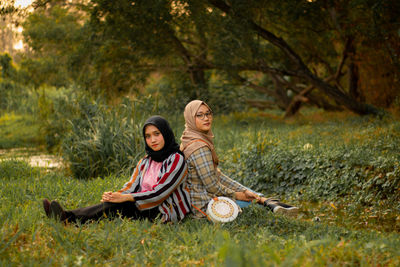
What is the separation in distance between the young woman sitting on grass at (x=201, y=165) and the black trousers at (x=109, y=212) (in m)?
0.46

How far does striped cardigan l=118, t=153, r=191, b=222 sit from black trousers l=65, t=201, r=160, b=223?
0.13m

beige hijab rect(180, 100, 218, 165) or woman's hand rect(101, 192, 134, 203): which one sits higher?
beige hijab rect(180, 100, 218, 165)

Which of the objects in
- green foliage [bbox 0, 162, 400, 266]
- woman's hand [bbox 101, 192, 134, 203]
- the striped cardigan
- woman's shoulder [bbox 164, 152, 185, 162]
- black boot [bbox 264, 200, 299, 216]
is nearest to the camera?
green foliage [bbox 0, 162, 400, 266]

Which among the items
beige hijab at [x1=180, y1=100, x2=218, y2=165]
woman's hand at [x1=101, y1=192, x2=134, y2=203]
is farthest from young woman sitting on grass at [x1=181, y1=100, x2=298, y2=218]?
woman's hand at [x1=101, y1=192, x2=134, y2=203]

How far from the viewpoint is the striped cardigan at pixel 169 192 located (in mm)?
3529

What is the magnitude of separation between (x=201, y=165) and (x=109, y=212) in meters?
0.99

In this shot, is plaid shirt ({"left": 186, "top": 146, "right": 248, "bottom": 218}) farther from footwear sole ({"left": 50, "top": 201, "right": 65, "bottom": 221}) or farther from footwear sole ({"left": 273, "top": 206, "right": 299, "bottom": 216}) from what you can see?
footwear sole ({"left": 50, "top": 201, "right": 65, "bottom": 221})

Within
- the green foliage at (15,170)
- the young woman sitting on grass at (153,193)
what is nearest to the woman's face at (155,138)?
the young woman sitting on grass at (153,193)

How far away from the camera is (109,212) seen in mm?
3518

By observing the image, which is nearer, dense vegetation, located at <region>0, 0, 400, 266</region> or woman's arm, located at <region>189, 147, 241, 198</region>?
dense vegetation, located at <region>0, 0, 400, 266</region>

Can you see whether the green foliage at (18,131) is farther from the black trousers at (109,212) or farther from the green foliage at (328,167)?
the black trousers at (109,212)

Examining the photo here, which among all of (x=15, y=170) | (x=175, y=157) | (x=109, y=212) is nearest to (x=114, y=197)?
(x=109, y=212)

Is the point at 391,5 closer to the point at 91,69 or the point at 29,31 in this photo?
the point at 91,69

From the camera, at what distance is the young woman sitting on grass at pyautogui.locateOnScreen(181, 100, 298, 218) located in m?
3.90
